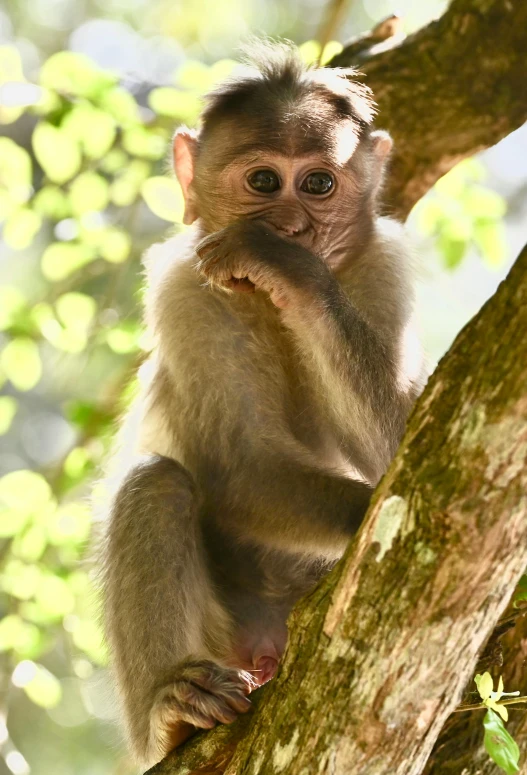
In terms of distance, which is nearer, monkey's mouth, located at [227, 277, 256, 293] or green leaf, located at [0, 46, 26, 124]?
monkey's mouth, located at [227, 277, 256, 293]

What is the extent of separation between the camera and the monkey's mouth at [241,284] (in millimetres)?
4375

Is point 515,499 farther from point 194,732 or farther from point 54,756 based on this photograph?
point 54,756

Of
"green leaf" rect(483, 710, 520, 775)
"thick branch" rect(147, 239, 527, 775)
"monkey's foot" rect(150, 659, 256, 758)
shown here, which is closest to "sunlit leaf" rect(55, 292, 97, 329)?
"monkey's foot" rect(150, 659, 256, 758)

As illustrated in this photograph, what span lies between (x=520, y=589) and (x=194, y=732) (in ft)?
4.68

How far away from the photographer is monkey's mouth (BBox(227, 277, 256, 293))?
438 centimetres

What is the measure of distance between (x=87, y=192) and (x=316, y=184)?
1.77 meters

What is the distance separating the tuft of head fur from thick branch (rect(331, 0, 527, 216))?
81 cm

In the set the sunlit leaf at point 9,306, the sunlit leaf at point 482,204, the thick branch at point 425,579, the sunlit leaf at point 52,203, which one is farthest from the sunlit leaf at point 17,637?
the sunlit leaf at point 482,204

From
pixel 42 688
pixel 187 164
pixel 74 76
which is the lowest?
pixel 42 688

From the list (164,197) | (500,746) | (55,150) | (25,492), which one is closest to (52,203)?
(55,150)

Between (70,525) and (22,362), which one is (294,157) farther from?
(70,525)

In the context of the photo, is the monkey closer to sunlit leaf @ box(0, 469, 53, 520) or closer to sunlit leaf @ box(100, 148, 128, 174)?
sunlit leaf @ box(0, 469, 53, 520)

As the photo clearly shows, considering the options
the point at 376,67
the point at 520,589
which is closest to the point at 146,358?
the point at 376,67

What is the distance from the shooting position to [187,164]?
5.40 meters
